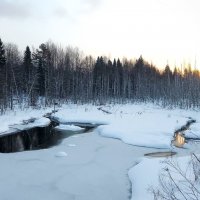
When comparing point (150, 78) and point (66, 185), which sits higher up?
point (150, 78)

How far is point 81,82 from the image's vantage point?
52.5 meters

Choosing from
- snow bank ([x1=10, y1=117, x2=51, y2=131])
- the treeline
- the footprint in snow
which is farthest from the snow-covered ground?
the treeline

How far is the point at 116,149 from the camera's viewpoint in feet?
51.9

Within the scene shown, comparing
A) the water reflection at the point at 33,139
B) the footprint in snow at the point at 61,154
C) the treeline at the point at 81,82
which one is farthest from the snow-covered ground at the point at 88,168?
the treeline at the point at 81,82

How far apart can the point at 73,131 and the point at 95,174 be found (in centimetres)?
1119

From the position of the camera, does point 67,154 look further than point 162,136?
No

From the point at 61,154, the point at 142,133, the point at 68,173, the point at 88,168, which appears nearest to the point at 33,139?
the point at 61,154

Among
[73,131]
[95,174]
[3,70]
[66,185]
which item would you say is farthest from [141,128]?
[3,70]

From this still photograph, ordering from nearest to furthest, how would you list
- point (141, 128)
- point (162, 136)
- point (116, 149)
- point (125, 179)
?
point (125, 179), point (116, 149), point (162, 136), point (141, 128)

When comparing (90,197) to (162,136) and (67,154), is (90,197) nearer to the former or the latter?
(67,154)

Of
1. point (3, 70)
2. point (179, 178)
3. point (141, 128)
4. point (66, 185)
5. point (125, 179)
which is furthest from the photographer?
point (3, 70)

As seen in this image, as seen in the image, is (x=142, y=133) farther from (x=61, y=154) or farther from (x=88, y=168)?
(x=88, y=168)

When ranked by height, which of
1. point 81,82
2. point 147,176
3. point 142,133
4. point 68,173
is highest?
point 81,82

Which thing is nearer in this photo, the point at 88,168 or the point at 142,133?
the point at 88,168
